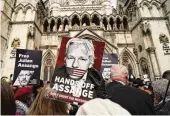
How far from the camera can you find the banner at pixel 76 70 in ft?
8.95

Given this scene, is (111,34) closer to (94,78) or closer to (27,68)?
(27,68)

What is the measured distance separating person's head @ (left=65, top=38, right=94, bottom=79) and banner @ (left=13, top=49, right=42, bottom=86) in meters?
3.01

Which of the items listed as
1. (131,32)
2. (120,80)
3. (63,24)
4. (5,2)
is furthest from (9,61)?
(120,80)

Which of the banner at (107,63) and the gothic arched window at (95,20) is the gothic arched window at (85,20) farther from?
the banner at (107,63)

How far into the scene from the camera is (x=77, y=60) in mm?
2898

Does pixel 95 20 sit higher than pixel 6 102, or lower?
higher

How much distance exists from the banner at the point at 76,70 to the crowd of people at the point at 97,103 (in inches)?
7.0

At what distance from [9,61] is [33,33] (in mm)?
3655

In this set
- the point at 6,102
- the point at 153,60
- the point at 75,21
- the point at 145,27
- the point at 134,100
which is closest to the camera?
the point at 6,102

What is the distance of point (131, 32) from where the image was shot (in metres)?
20.1

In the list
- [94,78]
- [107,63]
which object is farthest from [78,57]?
[107,63]

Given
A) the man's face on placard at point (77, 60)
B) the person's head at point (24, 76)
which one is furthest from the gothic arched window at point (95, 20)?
the man's face on placard at point (77, 60)

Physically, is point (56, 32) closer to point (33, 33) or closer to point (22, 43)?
point (33, 33)

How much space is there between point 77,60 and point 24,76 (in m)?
3.46
